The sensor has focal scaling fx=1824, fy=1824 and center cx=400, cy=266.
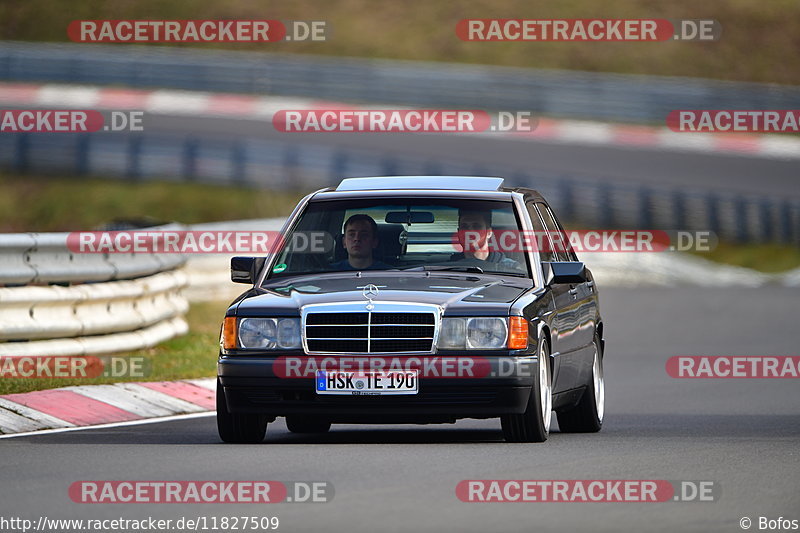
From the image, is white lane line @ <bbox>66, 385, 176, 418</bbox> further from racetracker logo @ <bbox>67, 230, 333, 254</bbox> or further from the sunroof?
the sunroof

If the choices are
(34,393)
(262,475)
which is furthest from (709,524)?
(34,393)

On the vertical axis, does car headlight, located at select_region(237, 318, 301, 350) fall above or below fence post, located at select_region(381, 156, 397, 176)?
below

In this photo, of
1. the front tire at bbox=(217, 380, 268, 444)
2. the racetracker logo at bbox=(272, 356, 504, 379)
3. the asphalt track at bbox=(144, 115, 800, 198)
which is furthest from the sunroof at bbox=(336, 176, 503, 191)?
the asphalt track at bbox=(144, 115, 800, 198)

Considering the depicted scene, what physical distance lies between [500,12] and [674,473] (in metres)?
48.5


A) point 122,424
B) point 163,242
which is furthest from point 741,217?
point 122,424

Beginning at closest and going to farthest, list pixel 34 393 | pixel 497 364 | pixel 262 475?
1. pixel 262 475
2. pixel 497 364
3. pixel 34 393

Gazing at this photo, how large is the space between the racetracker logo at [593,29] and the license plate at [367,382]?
44892 millimetres

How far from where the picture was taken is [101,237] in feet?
51.3

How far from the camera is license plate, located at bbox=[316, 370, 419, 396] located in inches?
400

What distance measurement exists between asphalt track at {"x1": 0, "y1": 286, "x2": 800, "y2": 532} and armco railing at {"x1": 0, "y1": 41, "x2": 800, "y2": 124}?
1103 inches

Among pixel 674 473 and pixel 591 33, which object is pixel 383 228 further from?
pixel 591 33

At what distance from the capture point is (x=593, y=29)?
56.0 meters

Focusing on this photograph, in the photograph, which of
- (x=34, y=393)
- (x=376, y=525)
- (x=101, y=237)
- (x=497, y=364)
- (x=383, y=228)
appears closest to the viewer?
(x=376, y=525)

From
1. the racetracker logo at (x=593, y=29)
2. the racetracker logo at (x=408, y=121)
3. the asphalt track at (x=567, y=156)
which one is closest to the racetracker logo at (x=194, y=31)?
the racetracker logo at (x=593, y=29)
